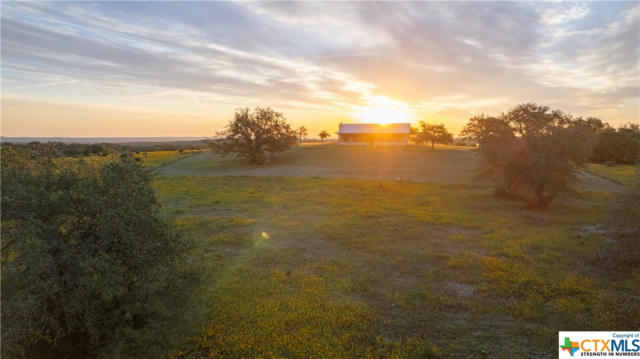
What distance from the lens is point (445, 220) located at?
19562 millimetres

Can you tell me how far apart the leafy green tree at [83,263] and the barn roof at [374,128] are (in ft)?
281

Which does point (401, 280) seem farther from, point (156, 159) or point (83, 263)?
point (156, 159)

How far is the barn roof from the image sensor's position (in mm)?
90438

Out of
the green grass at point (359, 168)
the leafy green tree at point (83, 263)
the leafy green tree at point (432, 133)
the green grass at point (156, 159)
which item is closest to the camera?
the leafy green tree at point (83, 263)

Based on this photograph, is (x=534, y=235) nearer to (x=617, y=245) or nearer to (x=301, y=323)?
(x=617, y=245)

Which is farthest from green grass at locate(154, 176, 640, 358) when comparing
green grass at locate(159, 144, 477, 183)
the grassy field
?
green grass at locate(159, 144, 477, 183)

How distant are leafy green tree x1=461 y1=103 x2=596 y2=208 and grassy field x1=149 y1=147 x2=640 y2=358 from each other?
1.71 metres

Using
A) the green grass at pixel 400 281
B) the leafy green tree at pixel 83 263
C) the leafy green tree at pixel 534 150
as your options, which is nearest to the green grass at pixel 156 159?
the green grass at pixel 400 281

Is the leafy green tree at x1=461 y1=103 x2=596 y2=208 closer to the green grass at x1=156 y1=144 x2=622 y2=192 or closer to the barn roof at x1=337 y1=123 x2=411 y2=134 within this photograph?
the green grass at x1=156 y1=144 x2=622 y2=192

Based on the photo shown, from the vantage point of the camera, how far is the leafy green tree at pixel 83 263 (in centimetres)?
649

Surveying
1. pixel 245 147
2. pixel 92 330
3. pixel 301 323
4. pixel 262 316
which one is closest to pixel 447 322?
pixel 301 323

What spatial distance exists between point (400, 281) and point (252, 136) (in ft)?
159

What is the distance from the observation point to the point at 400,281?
1176 cm

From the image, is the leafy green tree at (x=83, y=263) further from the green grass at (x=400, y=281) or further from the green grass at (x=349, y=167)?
the green grass at (x=349, y=167)
